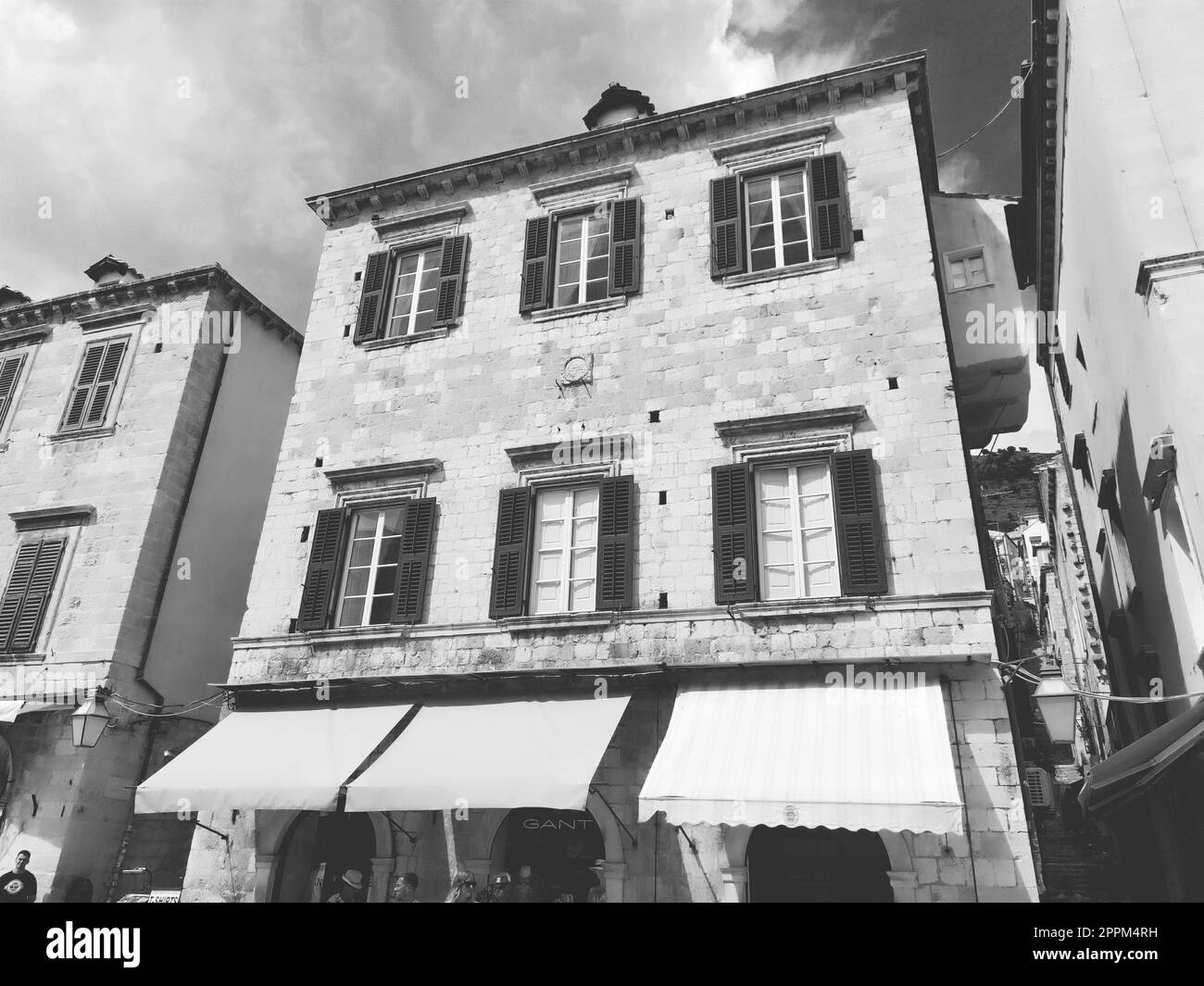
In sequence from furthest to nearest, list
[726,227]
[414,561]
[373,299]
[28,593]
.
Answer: [28,593] < [373,299] < [726,227] < [414,561]

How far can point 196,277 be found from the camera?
16094mm

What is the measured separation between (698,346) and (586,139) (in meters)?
4.30

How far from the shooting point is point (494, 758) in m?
8.68

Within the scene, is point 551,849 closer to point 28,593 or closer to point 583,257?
point 583,257

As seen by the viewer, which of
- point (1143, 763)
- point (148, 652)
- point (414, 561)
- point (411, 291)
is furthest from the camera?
point (148, 652)

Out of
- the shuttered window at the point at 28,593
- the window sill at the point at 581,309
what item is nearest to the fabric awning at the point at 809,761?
the window sill at the point at 581,309

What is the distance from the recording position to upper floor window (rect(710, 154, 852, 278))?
11211 mm

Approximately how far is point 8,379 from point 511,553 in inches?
510

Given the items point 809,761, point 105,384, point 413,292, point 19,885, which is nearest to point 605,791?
point 809,761

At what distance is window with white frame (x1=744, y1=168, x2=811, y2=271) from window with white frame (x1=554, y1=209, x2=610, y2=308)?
7.10 feet

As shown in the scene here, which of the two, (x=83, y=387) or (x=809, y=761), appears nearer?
(x=809, y=761)

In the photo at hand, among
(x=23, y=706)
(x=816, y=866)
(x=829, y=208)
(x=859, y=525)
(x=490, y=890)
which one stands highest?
(x=829, y=208)

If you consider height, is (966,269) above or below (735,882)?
above

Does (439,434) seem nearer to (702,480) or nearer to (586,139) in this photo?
(702,480)
